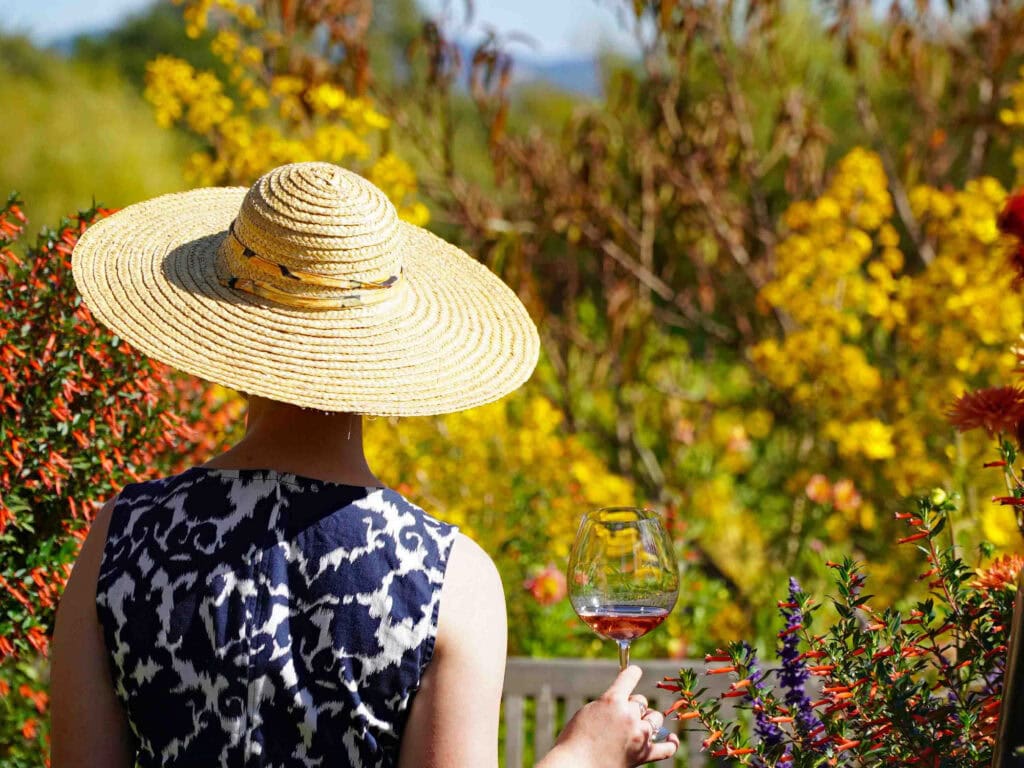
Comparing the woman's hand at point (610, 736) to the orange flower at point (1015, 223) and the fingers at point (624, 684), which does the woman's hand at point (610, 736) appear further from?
the orange flower at point (1015, 223)

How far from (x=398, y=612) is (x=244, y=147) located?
360 cm

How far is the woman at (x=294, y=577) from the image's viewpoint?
4.78 feet

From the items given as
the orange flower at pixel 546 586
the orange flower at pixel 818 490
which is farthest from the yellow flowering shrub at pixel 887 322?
the orange flower at pixel 546 586

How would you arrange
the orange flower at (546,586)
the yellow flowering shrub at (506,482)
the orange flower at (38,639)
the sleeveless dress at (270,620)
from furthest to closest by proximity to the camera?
the yellow flowering shrub at (506,482) → the orange flower at (546,586) → the orange flower at (38,639) → the sleeveless dress at (270,620)

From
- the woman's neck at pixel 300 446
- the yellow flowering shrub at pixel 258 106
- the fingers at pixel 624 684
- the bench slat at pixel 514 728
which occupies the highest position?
the woman's neck at pixel 300 446

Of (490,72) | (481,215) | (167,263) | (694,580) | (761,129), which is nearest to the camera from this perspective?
(167,263)

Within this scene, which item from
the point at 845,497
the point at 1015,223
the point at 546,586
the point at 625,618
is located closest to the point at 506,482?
the point at 546,586

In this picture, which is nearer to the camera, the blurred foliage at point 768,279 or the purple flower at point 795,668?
the purple flower at point 795,668

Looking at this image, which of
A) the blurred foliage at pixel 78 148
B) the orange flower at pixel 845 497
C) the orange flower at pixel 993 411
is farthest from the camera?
the blurred foliage at pixel 78 148

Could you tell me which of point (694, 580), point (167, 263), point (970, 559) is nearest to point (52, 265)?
point (167, 263)

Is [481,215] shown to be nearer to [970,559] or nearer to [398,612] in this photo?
[970,559]

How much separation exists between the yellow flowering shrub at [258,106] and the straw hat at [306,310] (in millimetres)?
2938

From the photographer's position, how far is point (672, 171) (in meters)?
5.75

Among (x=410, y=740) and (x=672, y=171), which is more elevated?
(x=410, y=740)
